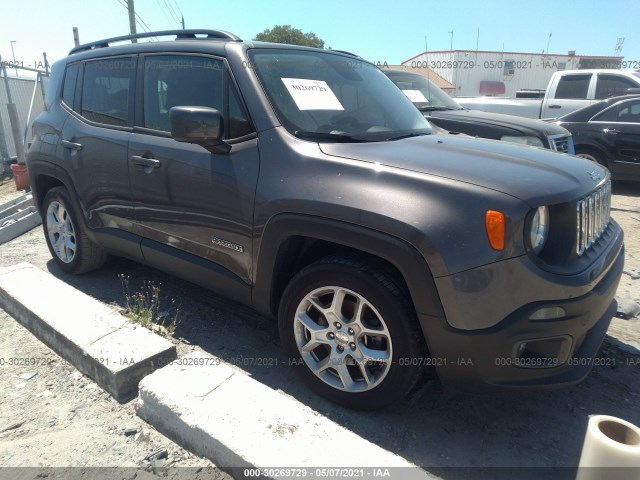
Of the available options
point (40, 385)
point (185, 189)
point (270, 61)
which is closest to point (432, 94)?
point (270, 61)

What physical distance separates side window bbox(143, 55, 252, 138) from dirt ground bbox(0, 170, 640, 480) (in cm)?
148

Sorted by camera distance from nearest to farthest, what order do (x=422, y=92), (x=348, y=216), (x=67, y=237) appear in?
(x=348, y=216) < (x=67, y=237) < (x=422, y=92)

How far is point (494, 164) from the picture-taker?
2373 millimetres

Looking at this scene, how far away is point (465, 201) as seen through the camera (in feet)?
6.78

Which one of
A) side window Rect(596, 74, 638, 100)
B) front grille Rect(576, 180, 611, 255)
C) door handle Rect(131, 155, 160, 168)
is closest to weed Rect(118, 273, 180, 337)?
door handle Rect(131, 155, 160, 168)

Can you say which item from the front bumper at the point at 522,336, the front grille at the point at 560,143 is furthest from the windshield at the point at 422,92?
the front bumper at the point at 522,336

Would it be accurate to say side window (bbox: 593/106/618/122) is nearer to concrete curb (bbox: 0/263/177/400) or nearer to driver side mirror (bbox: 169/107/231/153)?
driver side mirror (bbox: 169/107/231/153)

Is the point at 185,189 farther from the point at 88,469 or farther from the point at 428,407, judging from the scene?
the point at 428,407

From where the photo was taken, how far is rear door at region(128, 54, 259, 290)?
2.76m

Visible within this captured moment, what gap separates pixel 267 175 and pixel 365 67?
63.3 inches

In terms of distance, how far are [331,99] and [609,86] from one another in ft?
29.7

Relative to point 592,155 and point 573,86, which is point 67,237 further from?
point 573,86

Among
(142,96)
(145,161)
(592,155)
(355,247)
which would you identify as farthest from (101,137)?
(592,155)

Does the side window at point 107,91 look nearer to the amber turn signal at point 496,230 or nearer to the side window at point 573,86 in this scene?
the amber turn signal at point 496,230
